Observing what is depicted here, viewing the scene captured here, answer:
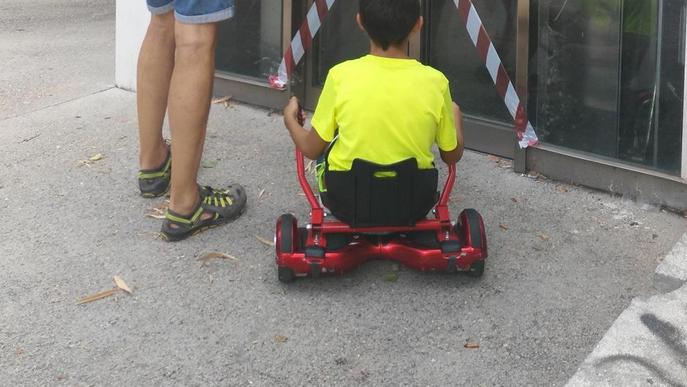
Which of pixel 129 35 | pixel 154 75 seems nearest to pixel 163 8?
pixel 154 75

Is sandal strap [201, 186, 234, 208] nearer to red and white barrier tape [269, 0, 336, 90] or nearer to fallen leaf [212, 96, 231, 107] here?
red and white barrier tape [269, 0, 336, 90]

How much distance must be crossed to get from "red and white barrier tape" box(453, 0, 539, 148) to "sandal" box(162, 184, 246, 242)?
1384mm

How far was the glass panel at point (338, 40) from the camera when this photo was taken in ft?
18.2

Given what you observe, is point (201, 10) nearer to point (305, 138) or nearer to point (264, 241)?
point (305, 138)

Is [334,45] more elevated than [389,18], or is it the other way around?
[389,18]

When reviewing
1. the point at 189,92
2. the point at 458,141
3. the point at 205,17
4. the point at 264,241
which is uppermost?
the point at 205,17

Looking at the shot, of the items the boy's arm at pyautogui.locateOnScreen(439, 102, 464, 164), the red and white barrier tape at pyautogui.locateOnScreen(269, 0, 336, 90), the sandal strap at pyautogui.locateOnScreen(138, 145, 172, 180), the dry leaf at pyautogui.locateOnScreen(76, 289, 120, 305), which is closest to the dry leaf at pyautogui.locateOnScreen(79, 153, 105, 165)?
the sandal strap at pyautogui.locateOnScreen(138, 145, 172, 180)

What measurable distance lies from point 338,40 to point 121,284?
92.0 inches

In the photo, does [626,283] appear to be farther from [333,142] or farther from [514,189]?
[333,142]

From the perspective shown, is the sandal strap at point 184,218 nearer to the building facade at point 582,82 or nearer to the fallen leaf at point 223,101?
the building facade at point 582,82

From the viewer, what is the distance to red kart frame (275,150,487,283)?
3.74m

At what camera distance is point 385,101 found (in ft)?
12.2

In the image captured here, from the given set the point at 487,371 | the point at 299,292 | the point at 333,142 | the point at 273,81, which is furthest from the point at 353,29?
the point at 487,371

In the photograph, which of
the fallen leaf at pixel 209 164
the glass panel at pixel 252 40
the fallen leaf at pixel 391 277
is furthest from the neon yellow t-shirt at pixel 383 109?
the glass panel at pixel 252 40
